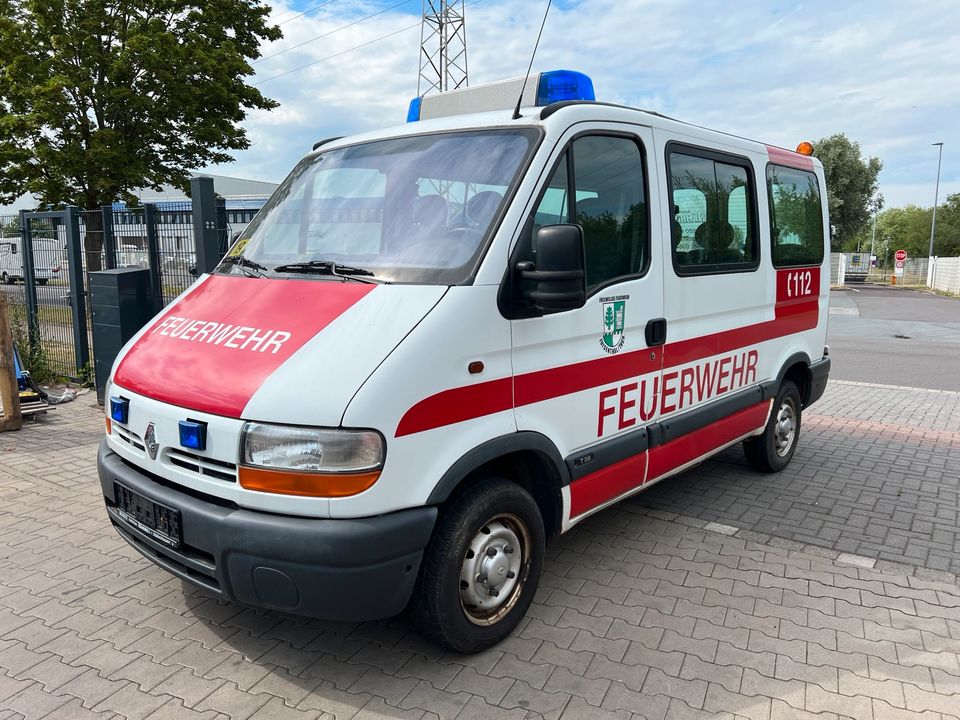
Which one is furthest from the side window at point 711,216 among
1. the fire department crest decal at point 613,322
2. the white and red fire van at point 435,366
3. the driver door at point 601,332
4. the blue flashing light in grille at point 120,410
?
the blue flashing light in grille at point 120,410

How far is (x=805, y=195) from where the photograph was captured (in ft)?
18.9

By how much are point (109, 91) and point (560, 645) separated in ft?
54.5

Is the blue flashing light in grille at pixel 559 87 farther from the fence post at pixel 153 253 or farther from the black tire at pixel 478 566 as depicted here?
the fence post at pixel 153 253

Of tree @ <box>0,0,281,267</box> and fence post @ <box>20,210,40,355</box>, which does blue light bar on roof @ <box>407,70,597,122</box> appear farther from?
tree @ <box>0,0,281,267</box>

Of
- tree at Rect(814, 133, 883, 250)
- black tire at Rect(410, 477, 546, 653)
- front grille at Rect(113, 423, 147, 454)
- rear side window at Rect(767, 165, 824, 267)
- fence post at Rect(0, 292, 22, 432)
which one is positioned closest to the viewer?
black tire at Rect(410, 477, 546, 653)

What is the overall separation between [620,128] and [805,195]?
Answer: 2.88 metres

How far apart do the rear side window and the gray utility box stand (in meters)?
5.95

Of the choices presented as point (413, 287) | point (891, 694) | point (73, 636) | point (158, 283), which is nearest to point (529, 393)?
point (413, 287)

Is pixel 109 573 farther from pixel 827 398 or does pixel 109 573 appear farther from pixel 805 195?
pixel 827 398

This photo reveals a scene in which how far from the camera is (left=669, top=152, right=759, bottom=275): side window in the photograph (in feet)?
13.4

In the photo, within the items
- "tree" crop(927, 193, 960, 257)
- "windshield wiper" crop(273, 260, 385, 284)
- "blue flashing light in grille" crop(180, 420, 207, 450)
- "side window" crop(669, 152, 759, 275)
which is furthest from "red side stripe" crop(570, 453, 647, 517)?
"tree" crop(927, 193, 960, 257)

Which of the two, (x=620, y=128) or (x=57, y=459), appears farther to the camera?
(x=57, y=459)

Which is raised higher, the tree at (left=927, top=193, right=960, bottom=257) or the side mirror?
the tree at (left=927, top=193, right=960, bottom=257)

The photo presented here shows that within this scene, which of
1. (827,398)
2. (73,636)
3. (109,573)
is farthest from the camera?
(827,398)
